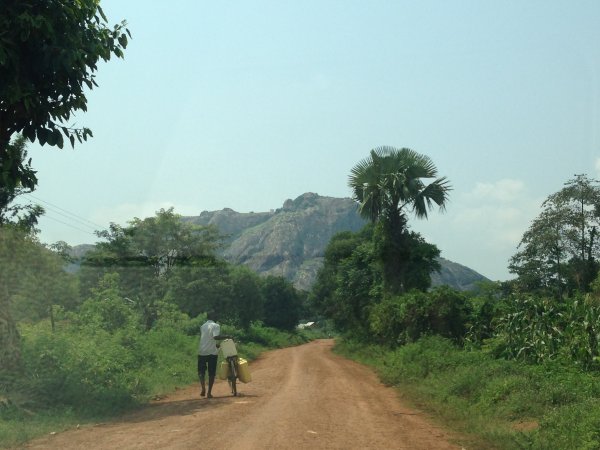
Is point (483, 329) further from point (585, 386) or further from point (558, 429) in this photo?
point (558, 429)

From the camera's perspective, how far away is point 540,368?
56.1ft

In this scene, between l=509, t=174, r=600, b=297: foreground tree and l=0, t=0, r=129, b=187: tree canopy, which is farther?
l=509, t=174, r=600, b=297: foreground tree

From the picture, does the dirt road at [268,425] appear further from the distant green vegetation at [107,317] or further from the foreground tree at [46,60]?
the foreground tree at [46,60]

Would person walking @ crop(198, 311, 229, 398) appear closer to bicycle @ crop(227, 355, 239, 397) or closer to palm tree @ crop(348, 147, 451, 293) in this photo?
bicycle @ crop(227, 355, 239, 397)

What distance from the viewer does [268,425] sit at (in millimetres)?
12180

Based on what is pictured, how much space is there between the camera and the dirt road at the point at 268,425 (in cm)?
1073

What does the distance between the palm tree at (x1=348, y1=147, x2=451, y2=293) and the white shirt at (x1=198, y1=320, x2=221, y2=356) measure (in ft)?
51.8

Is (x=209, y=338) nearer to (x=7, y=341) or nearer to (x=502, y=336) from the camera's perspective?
(x=7, y=341)

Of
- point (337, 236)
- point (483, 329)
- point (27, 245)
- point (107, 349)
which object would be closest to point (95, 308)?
point (27, 245)

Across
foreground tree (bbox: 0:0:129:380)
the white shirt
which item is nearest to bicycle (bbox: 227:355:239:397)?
the white shirt

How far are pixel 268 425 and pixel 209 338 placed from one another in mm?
5597

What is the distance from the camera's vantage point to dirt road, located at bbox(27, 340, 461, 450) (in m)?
10.7

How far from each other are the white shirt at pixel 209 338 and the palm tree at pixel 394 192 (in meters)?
15.8

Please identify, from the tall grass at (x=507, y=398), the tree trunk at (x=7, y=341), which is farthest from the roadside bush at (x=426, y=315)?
the tree trunk at (x=7, y=341)
